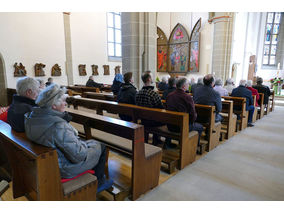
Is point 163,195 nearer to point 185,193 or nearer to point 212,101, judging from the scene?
point 185,193

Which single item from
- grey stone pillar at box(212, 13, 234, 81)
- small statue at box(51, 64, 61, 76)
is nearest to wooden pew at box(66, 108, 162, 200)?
small statue at box(51, 64, 61, 76)

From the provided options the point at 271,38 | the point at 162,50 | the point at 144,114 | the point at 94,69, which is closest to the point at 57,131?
the point at 144,114

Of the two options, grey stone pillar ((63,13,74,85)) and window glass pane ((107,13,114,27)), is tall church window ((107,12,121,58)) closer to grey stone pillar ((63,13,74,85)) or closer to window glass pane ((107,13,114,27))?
window glass pane ((107,13,114,27))

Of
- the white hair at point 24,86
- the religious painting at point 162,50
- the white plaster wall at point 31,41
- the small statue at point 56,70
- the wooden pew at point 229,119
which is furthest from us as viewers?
the religious painting at point 162,50

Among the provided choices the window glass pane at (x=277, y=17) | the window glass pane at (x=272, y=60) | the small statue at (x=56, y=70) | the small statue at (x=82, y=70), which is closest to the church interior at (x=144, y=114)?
the small statue at (x=82, y=70)

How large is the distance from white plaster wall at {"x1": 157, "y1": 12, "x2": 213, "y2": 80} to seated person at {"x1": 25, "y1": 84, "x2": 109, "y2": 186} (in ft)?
38.0

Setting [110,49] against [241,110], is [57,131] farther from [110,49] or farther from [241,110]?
[110,49]

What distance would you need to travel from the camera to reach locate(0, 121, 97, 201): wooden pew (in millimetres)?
1684

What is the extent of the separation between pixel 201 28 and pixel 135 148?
12.0m

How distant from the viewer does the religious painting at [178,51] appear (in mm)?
13391

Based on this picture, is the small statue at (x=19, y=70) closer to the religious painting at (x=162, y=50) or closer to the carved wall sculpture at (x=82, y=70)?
the carved wall sculpture at (x=82, y=70)

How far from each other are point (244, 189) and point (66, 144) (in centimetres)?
225

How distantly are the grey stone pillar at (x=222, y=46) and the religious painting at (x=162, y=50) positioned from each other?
177 inches

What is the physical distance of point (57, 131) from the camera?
5.67 feet
